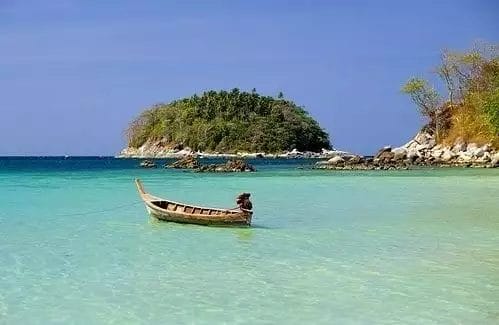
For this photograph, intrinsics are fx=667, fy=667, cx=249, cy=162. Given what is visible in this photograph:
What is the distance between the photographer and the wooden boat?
16.8m

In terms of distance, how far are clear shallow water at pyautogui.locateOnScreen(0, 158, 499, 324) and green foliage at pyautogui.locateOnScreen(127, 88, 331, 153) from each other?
9231cm

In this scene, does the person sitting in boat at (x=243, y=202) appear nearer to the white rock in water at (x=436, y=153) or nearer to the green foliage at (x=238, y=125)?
the white rock in water at (x=436, y=153)

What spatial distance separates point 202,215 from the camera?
16.9 m

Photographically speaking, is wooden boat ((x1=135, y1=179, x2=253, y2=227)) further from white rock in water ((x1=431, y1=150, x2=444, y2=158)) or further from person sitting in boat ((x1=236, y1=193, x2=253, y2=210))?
white rock in water ((x1=431, y1=150, x2=444, y2=158))

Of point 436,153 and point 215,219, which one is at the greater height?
point 436,153

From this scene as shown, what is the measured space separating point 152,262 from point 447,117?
2315 inches

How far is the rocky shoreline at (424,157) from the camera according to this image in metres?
54.6

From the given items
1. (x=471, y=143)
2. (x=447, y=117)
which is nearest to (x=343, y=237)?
(x=471, y=143)

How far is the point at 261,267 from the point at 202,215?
17.1ft

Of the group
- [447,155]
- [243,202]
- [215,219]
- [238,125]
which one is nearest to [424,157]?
[447,155]

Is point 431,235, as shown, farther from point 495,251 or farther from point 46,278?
point 46,278

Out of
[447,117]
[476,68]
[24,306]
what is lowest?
[24,306]

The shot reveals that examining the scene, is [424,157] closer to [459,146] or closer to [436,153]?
[436,153]

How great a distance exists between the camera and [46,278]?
11.1 meters
